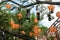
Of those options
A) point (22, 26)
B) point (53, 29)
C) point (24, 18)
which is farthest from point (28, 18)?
point (53, 29)

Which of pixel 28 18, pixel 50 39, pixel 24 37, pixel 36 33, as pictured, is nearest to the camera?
pixel 24 37

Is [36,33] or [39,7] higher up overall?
[36,33]

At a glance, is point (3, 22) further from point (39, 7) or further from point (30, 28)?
point (39, 7)

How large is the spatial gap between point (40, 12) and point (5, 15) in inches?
21.6

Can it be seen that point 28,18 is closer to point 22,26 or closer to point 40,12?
point 22,26

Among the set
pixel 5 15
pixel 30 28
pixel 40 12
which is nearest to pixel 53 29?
pixel 30 28

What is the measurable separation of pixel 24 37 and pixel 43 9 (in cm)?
107

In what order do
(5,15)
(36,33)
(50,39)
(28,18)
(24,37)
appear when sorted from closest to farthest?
(24,37)
(36,33)
(50,39)
(5,15)
(28,18)

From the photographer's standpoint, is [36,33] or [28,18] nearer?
[36,33]

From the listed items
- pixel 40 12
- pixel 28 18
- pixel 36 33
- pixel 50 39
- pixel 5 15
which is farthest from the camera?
pixel 40 12

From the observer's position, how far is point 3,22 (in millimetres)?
Result: 846

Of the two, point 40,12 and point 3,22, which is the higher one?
point 3,22

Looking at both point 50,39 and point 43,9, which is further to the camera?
point 43,9

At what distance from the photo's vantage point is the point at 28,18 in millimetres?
1090
